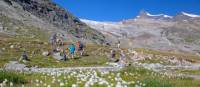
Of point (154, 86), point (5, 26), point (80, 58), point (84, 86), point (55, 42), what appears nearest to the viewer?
point (84, 86)

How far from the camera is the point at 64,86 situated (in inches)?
650

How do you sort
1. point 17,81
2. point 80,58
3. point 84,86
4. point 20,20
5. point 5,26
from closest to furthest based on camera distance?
point 84,86 → point 17,81 → point 80,58 → point 5,26 → point 20,20

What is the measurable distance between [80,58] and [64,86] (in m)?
49.3

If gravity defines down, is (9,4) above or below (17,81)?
above

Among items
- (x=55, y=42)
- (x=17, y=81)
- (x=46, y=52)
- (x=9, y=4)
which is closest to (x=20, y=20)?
(x=9, y=4)

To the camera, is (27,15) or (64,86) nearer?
(64,86)

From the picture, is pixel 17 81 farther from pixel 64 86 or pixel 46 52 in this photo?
pixel 46 52

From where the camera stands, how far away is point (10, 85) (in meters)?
16.5

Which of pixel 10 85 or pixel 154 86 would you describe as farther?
pixel 154 86

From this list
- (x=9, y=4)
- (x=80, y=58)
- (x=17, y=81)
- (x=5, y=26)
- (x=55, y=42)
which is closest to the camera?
(x=17, y=81)

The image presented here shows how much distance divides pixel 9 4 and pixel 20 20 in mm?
18191

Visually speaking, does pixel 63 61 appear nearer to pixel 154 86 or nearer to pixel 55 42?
pixel 55 42

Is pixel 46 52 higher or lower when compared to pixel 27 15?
lower

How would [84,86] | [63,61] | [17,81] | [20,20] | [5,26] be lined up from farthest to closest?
[20,20], [5,26], [63,61], [17,81], [84,86]
